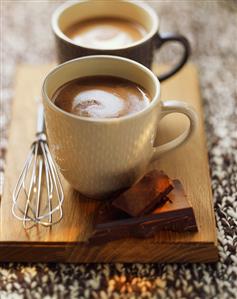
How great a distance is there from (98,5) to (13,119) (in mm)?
204

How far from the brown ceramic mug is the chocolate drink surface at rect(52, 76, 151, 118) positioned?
5 centimetres

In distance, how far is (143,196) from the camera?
626mm

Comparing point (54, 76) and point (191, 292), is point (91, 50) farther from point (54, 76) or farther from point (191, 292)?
point (191, 292)

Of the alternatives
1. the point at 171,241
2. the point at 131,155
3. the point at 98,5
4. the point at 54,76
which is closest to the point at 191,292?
the point at 171,241

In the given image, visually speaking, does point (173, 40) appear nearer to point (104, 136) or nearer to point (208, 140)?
point (208, 140)

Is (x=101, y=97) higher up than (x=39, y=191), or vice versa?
(x=101, y=97)

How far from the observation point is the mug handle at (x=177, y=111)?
66cm

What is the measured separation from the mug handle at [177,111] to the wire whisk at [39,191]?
0.41 ft

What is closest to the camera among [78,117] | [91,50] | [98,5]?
[78,117]

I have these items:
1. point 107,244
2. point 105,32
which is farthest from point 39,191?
point 105,32

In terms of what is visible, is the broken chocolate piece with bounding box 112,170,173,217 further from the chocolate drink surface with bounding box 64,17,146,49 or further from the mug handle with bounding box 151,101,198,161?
the chocolate drink surface with bounding box 64,17,146,49

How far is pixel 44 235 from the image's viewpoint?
640 millimetres

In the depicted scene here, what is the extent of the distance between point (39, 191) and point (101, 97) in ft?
0.43

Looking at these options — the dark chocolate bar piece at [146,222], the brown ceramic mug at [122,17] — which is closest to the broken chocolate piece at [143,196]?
the dark chocolate bar piece at [146,222]
